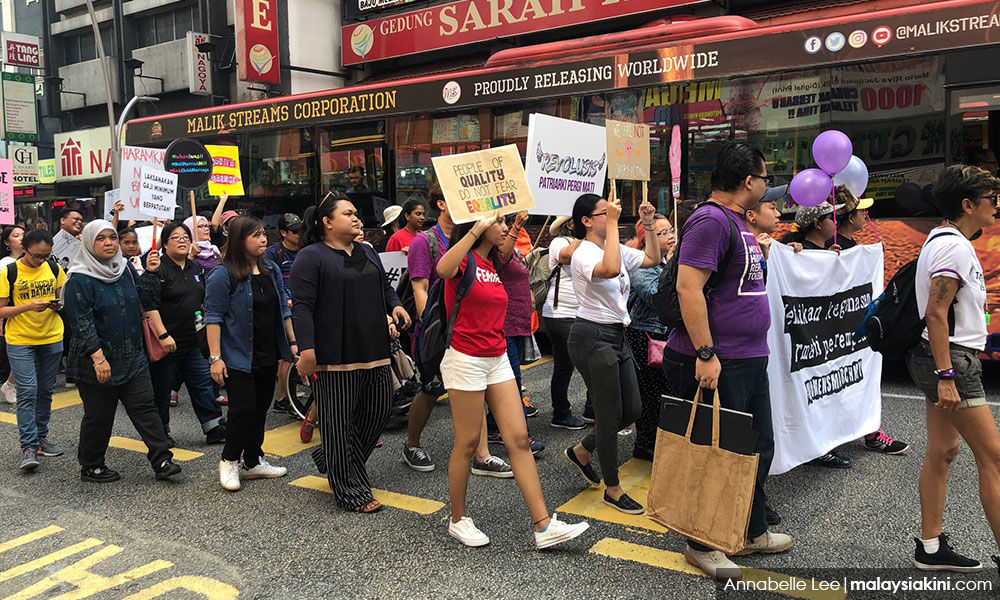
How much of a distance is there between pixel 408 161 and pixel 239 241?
206 inches

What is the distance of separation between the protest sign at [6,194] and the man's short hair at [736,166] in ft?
26.1

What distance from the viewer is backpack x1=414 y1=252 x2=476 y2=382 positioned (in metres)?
3.97

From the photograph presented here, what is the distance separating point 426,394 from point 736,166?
8.61 ft

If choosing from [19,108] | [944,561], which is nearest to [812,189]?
[944,561]

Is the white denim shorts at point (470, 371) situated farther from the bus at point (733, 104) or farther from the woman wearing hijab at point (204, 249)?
the bus at point (733, 104)

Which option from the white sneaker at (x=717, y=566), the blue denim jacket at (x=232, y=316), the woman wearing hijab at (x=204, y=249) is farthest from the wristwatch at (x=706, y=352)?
the woman wearing hijab at (x=204, y=249)

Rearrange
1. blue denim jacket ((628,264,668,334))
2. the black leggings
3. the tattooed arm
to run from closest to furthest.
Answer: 1. the tattooed arm
2. the black leggings
3. blue denim jacket ((628,264,668,334))

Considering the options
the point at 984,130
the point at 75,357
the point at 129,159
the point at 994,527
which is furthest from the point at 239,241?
the point at 984,130

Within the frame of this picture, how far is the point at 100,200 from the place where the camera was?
2184 cm

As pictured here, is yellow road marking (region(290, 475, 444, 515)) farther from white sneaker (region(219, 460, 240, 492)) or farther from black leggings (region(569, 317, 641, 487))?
black leggings (region(569, 317, 641, 487))

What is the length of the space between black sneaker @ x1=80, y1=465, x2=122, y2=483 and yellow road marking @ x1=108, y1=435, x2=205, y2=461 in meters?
0.55

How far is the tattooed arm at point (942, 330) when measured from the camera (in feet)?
10.6

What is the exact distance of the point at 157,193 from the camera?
762 centimetres

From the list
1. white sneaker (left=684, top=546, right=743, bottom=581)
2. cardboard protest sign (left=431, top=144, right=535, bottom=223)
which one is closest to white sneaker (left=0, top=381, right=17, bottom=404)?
cardboard protest sign (left=431, top=144, right=535, bottom=223)
